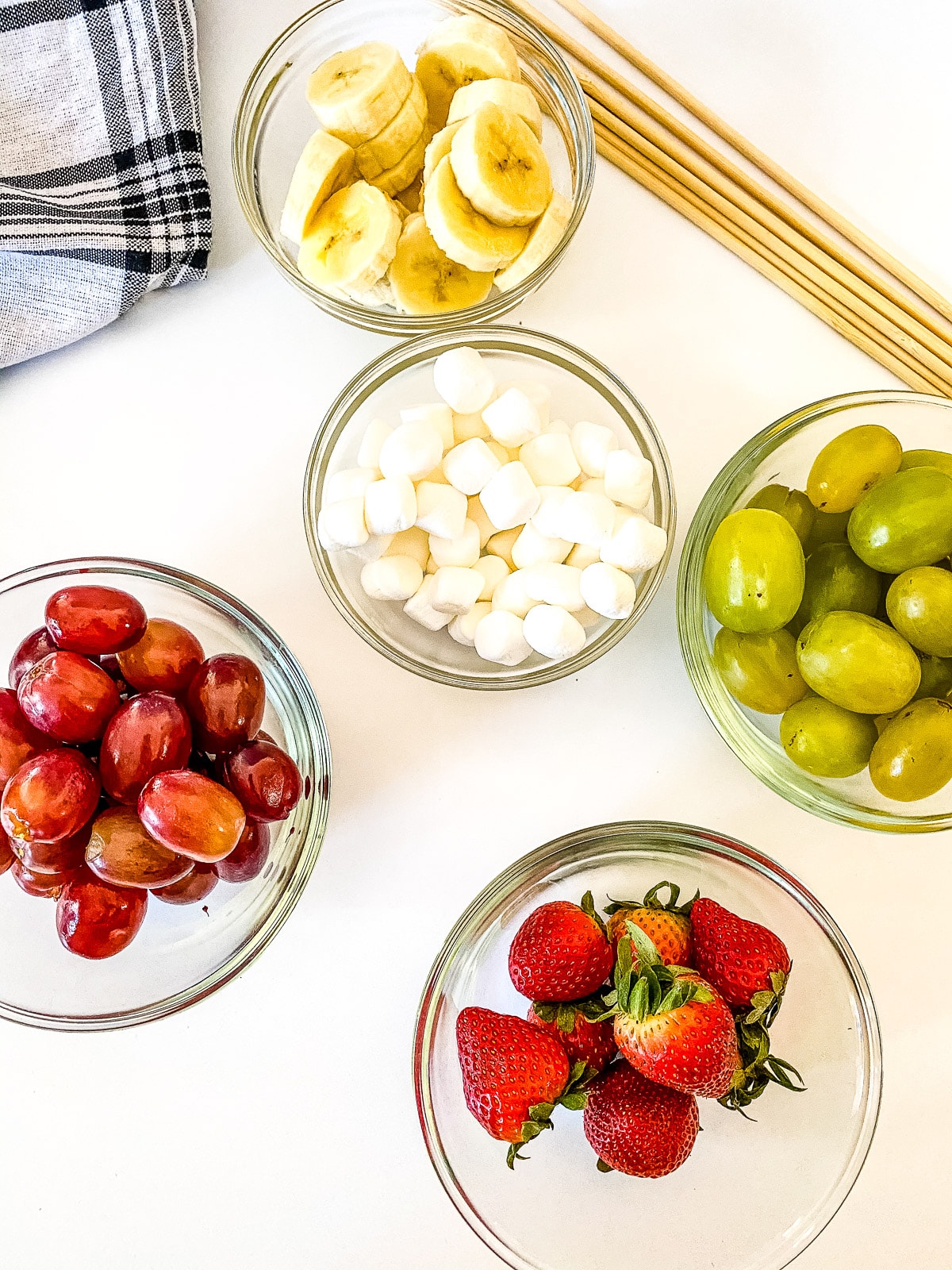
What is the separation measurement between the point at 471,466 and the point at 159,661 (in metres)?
0.31

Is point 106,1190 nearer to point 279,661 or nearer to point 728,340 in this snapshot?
point 279,661

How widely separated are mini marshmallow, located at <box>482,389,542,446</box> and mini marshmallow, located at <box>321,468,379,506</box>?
0.37 feet

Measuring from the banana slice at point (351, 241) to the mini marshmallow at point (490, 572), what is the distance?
0.27 meters

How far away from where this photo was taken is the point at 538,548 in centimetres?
90

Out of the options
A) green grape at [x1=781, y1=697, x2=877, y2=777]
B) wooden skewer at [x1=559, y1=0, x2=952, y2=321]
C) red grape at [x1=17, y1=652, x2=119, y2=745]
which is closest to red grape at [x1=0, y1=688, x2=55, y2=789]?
red grape at [x1=17, y1=652, x2=119, y2=745]

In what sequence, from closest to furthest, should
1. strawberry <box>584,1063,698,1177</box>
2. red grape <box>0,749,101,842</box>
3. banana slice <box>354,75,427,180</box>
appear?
red grape <box>0,749,101,842</box> < strawberry <box>584,1063,698,1177</box> < banana slice <box>354,75,427,180</box>

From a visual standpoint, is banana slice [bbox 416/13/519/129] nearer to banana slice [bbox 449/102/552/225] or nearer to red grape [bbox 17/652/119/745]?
banana slice [bbox 449/102/552/225]

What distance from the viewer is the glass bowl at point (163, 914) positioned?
0.85m

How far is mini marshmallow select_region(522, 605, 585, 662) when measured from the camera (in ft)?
2.82

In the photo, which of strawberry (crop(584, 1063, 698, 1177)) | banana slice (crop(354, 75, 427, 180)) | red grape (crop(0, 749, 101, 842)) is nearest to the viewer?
red grape (crop(0, 749, 101, 842))

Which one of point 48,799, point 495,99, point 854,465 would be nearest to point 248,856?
point 48,799

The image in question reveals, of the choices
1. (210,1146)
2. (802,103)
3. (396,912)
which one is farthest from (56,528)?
(802,103)

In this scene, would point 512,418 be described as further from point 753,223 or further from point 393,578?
point 753,223

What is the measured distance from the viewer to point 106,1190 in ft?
3.13
